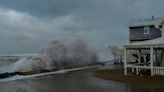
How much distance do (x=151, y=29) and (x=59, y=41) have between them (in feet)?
60.6

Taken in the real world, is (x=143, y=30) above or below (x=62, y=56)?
above

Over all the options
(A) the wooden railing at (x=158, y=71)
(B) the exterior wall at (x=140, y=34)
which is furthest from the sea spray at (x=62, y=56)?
(A) the wooden railing at (x=158, y=71)

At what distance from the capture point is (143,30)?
1157 inches

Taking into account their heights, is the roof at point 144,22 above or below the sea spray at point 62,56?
above

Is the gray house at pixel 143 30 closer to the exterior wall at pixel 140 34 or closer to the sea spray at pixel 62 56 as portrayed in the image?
the exterior wall at pixel 140 34

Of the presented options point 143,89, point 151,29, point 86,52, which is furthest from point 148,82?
Answer: point 86,52

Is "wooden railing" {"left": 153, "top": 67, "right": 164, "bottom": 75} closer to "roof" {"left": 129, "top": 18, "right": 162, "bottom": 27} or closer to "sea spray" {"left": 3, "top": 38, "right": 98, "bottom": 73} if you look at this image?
"roof" {"left": 129, "top": 18, "right": 162, "bottom": 27}

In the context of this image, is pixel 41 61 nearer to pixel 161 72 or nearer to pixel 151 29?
pixel 151 29

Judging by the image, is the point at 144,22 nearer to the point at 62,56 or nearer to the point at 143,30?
the point at 143,30

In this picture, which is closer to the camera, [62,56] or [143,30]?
[143,30]

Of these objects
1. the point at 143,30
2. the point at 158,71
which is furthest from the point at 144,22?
the point at 158,71

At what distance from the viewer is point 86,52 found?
4512cm

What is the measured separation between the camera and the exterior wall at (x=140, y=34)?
2802cm

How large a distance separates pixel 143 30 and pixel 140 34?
63 centimetres
